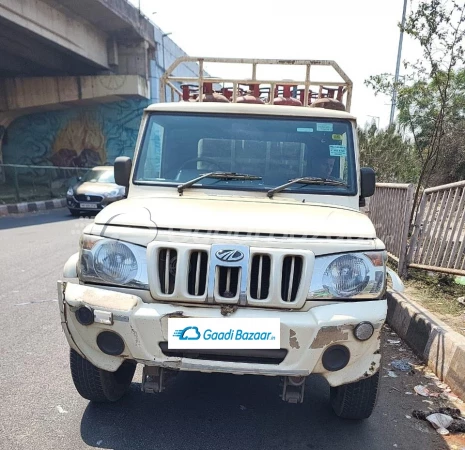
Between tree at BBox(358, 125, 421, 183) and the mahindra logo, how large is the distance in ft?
38.7

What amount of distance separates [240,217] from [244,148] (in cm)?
106

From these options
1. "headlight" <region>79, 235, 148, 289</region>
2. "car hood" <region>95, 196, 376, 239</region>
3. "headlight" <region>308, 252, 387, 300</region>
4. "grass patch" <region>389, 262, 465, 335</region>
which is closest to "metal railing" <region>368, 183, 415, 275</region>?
"grass patch" <region>389, 262, 465, 335</region>

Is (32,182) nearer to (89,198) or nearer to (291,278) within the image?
(89,198)

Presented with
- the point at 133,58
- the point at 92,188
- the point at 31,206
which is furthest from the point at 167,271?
the point at 133,58

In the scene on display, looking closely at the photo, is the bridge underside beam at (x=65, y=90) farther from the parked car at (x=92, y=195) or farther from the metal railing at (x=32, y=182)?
the parked car at (x=92, y=195)

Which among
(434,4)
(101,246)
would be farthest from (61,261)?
(434,4)

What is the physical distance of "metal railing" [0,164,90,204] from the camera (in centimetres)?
1523

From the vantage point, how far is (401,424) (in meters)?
2.79

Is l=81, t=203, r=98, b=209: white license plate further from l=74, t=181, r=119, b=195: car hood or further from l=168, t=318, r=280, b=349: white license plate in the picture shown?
l=168, t=318, r=280, b=349: white license plate

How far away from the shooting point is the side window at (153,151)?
11.0 feet

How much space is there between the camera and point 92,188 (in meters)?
14.0

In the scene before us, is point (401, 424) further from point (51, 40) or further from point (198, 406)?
point (51, 40)

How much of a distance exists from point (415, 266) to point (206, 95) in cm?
338

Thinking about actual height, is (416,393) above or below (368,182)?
below
